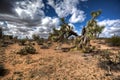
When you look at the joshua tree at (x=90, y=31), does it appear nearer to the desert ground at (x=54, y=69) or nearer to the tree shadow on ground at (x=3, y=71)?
the desert ground at (x=54, y=69)

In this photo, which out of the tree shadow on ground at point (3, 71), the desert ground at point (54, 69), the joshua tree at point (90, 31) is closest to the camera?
the desert ground at point (54, 69)

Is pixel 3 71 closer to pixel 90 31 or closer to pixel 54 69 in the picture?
pixel 54 69

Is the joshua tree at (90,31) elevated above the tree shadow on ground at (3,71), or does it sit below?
above

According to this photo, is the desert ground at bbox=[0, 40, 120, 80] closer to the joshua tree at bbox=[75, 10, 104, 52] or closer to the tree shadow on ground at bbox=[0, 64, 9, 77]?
the tree shadow on ground at bbox=[0, 64, 9, 77]

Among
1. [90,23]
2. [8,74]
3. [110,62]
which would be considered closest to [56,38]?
[90,23]

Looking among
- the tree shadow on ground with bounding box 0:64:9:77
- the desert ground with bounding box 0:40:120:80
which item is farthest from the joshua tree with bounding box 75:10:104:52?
the tree shadow on ground with bounding box 0:64:9:77

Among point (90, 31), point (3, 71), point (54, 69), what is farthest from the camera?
point (90, 31)

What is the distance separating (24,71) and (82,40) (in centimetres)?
935

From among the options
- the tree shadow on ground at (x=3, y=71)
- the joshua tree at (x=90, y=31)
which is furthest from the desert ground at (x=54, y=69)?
the joshua tree at (x=90, y=31)

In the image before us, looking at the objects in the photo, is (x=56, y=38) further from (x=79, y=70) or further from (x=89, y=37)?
(x=79, y=70)

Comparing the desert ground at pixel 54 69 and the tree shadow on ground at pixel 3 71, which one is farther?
the tree shadow on ground at pixel 3 71

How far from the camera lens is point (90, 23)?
55.1ft

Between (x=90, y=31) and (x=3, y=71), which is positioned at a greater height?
(x=90, y=31)

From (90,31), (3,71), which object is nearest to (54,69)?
(3,71)
